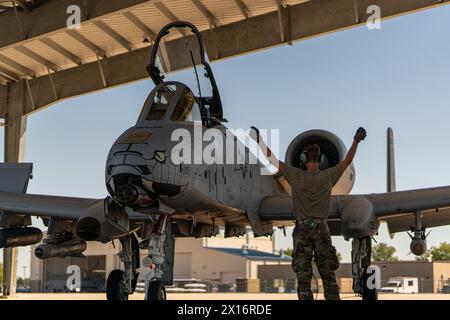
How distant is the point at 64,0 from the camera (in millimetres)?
18438

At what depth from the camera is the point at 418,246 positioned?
12492 mm

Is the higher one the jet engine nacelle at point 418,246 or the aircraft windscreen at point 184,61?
the aircraft windscreen at point 184,61

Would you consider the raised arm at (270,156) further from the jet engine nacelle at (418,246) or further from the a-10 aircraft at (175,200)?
the jet engine nacelle at (418,246)

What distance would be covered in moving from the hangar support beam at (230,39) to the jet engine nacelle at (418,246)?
7.04 metres

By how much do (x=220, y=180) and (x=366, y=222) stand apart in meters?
2.61

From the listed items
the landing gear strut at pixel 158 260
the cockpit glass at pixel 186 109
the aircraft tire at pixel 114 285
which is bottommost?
the aircraft tire at pixel 114 285

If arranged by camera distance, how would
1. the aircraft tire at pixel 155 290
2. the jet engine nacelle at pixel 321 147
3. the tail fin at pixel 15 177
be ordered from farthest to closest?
the jet engine nacelle at pixel 321 147 < the tail fin at pixel 15 177 < the aircraft tire at pixel 155 290

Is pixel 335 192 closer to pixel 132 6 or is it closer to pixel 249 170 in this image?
pixel 249 170

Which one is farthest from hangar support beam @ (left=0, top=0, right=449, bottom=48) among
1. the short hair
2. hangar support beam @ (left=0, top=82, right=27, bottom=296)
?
the short hair

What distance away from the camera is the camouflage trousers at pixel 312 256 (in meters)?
7.06

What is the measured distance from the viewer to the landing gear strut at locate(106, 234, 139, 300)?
36.7ft

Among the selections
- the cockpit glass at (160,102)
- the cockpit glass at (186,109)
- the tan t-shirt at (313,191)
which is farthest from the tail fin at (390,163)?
the tan t-shirt at (313,191)

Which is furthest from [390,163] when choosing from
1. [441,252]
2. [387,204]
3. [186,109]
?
[441,252]
